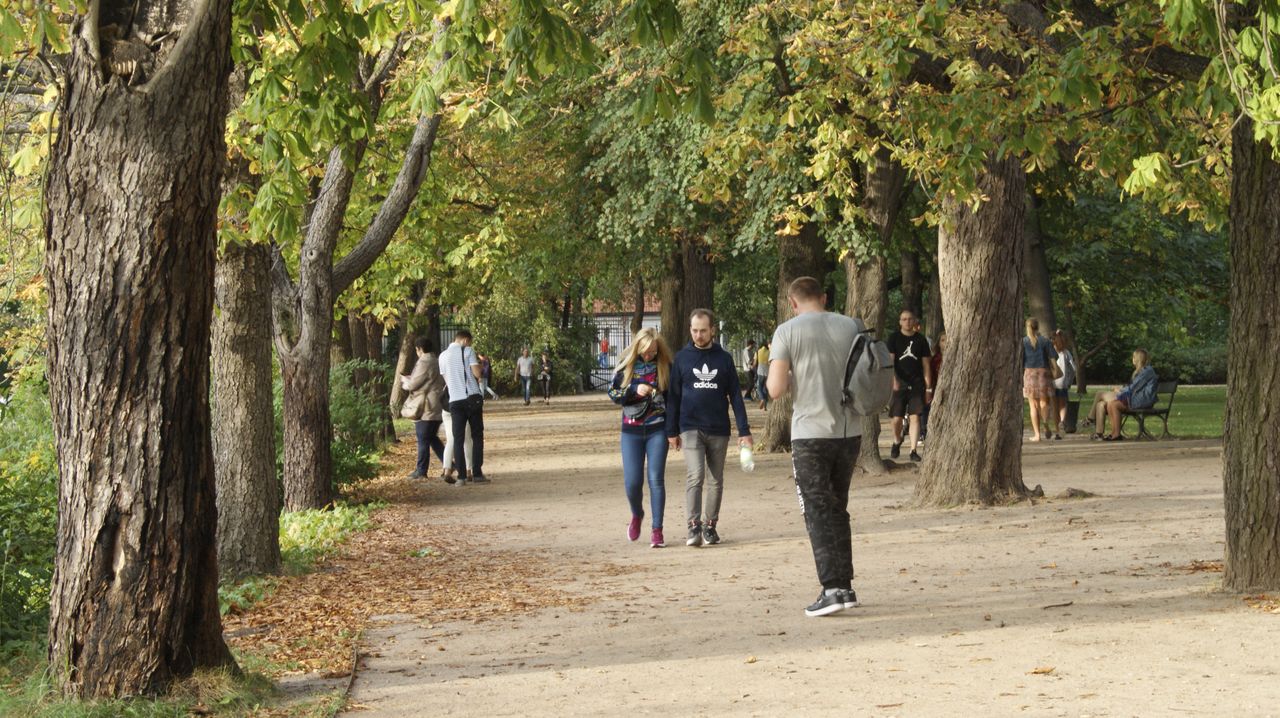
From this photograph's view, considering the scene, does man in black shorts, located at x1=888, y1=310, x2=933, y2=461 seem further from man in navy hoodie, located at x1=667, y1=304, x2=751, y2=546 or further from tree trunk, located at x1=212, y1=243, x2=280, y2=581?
tree trunk, located at x1=212, y1=243, x2=280, y2=581

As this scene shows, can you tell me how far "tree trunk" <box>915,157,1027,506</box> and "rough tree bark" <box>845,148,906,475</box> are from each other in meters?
4.72

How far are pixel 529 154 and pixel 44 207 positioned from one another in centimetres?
2034

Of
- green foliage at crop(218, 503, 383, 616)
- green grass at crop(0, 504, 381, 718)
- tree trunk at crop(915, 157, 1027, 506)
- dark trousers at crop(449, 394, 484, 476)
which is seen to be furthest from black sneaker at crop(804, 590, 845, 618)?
dark trousers at crop(449, 394, 484, 476)

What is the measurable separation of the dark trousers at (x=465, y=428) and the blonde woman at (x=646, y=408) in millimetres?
6859

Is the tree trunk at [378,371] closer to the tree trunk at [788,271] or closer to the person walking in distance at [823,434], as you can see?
the tree trunk at [788,271]

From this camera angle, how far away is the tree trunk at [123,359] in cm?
647

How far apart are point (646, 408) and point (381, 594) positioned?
3.13 meters

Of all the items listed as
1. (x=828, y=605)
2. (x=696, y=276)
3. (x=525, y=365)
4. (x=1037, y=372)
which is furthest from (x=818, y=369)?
(x=525, y=365)

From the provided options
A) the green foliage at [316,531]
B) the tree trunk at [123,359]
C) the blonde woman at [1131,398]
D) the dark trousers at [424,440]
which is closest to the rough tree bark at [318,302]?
the green foliage at [316,531]

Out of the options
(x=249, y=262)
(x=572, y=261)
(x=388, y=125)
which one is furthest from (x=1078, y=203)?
(x=249, y=262)

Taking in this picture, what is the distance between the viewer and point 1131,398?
81.3 ft

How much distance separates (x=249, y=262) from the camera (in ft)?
36.2

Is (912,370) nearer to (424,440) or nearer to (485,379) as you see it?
(424,440)

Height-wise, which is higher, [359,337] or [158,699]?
[359,337]
